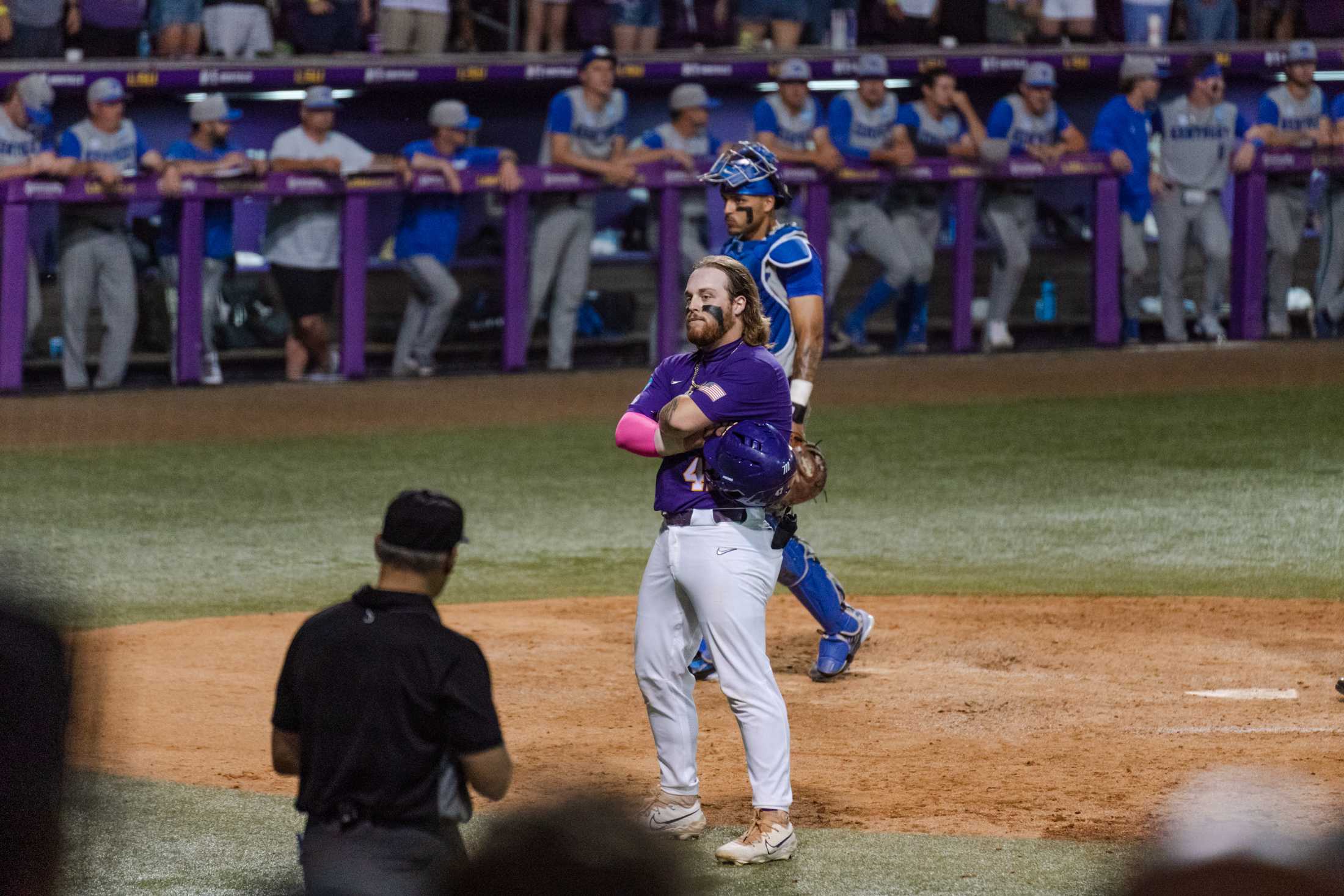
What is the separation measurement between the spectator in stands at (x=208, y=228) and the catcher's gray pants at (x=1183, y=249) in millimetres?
6954

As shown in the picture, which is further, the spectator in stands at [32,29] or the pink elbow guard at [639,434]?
the spectator in stands at [32,29]

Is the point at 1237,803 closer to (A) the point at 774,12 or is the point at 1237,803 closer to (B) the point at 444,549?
(B) the point at 444,549

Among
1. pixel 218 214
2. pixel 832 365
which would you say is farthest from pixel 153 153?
pixel 832 365

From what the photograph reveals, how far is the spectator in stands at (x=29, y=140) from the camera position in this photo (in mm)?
12234

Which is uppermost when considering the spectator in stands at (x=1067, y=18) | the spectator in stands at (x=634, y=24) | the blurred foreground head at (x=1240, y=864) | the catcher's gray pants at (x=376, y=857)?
the spectator in stands at (x=1067, y=18)

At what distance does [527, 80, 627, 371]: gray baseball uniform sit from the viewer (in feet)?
44.5

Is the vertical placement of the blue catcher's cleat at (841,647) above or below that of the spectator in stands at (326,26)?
below

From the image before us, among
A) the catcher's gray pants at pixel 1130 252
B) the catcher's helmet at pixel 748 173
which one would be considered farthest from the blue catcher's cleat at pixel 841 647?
the catcher's gray pants at pixel 1130 252

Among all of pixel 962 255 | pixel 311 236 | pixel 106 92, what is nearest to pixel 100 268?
pixel 106 92

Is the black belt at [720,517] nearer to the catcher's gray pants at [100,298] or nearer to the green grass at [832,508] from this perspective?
the green grass at [832,508]

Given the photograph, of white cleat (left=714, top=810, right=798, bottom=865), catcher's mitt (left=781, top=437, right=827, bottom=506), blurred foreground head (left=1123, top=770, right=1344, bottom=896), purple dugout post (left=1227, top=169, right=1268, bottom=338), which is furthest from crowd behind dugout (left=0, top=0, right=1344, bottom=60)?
blurred foreground head (left=1123, top=770, right=1344, bottom=896)

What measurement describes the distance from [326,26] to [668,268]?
3327 millimetres

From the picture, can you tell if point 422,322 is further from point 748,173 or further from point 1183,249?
point 748,173

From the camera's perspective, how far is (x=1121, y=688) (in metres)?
7.02
